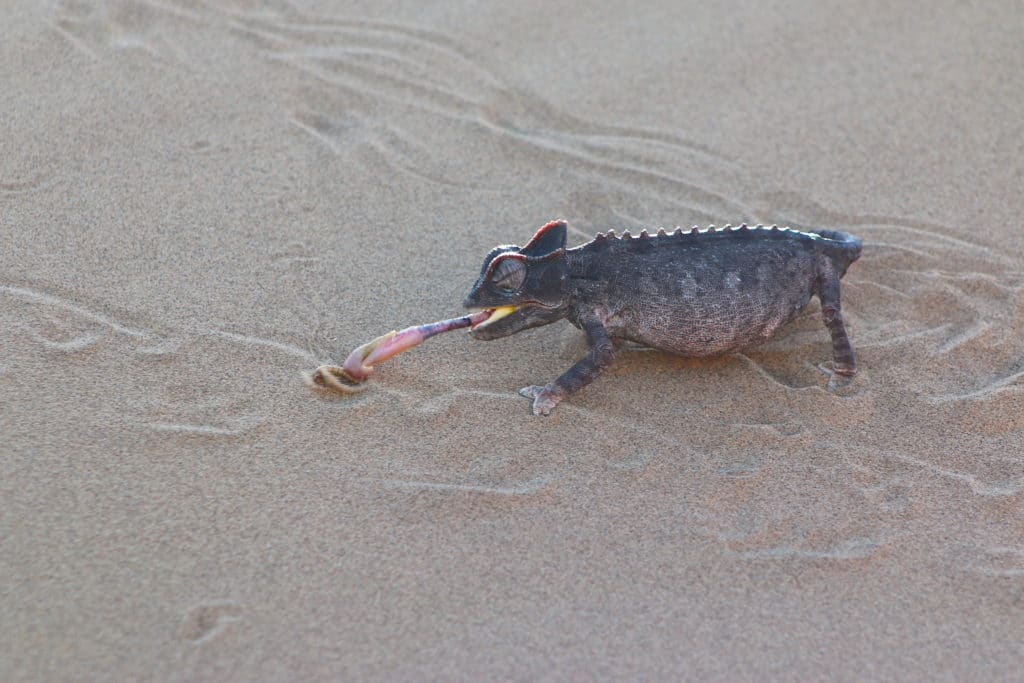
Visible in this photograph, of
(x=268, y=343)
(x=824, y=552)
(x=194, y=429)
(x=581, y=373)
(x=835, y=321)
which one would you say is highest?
(x=835, y=321)

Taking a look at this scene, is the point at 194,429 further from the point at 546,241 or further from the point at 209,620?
the point at 546,241

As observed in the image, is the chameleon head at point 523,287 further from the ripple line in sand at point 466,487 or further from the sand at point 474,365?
the ripple line in sand at point 466,487

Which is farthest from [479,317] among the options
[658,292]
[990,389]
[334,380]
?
[990,389]

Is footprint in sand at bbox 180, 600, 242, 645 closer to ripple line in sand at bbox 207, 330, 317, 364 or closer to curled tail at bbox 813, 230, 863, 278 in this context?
ripple line in sand at bbox 207, 330, 317, 364

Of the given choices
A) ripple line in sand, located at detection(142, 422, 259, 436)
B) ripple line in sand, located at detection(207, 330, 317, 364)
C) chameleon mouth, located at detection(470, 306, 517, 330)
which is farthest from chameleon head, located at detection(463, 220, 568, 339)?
ripple line in sand, located at detection(142, 422, 259, 436)

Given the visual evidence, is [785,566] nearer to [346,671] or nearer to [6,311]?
[346,671]

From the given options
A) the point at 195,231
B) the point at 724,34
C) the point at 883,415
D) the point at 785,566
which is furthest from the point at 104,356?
the point at 724,34
